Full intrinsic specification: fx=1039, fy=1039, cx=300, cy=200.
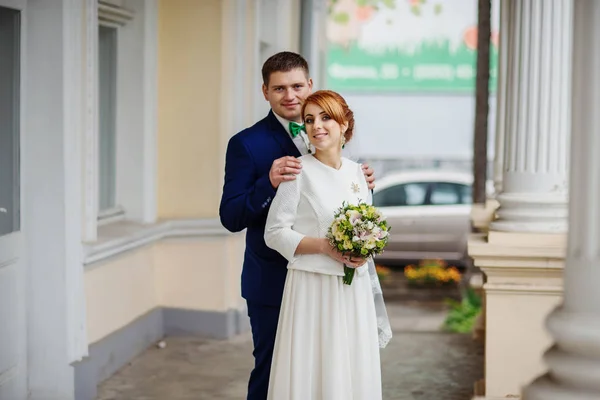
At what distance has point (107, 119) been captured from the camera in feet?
25.7

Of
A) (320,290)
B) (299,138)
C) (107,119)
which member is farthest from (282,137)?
(107,119)

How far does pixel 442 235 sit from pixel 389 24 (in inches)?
340

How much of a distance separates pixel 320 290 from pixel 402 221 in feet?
35.0

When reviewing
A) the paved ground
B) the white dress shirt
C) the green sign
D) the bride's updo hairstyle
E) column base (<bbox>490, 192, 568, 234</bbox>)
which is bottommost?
the paved ground

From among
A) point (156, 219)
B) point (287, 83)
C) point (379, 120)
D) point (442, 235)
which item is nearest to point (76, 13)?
point (287, 83)

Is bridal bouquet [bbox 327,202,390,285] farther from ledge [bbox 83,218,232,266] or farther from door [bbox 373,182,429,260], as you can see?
door [bbox 373,182,429,260]

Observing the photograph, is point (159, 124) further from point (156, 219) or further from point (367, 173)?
point (367, 173)

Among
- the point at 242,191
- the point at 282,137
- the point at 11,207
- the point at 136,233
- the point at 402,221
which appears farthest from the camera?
the point at 402,221

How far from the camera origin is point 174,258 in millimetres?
8414

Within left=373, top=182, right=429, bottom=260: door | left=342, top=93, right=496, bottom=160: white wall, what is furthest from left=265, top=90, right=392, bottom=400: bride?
left=342, top=93, right=496, bottom=160: white wall

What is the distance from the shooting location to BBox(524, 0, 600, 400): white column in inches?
101

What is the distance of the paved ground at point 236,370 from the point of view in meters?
6.87

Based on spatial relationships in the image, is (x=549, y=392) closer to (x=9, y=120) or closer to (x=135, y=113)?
(x=9, y=120)

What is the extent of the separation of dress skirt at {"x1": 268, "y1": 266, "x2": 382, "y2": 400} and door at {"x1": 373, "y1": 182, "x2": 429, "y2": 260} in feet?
33.6
